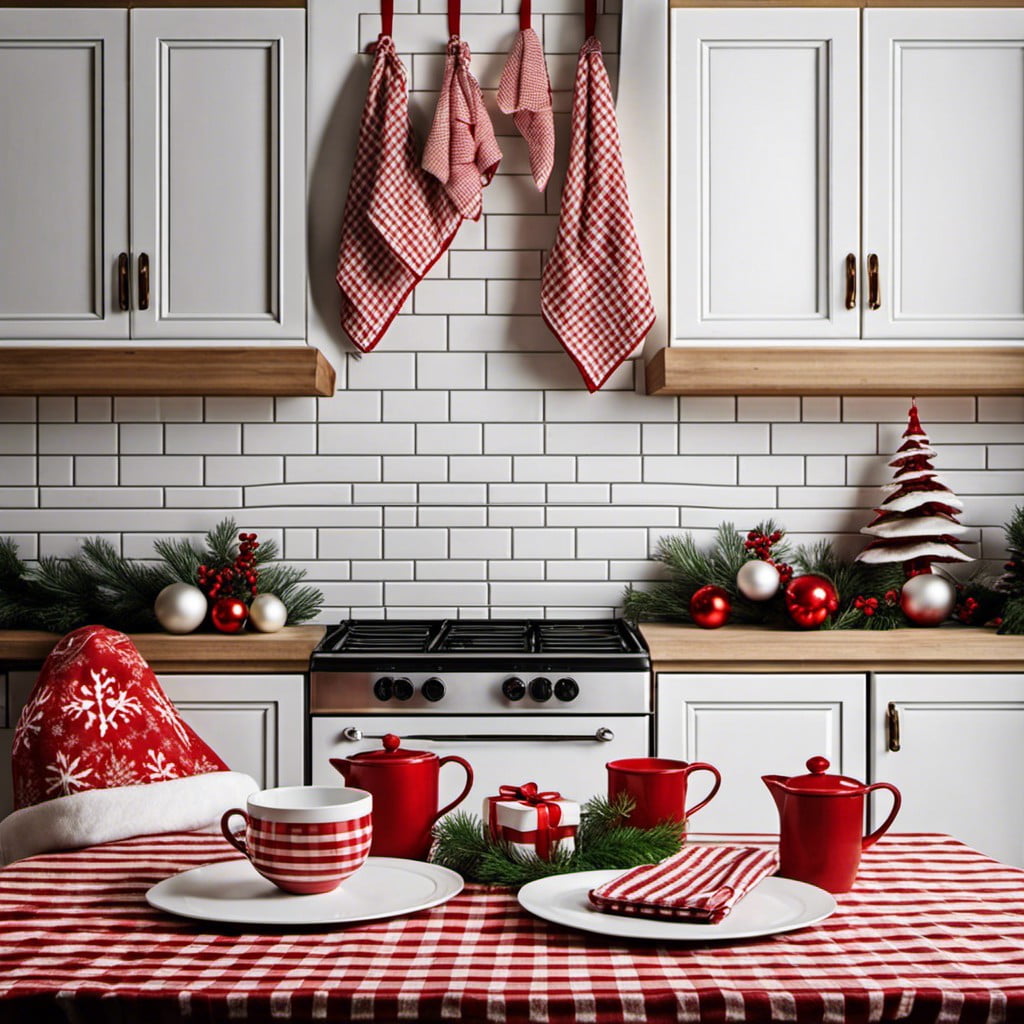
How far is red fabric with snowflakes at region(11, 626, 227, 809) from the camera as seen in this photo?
2.04 m

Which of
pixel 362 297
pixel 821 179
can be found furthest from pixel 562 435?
pixel 821 179

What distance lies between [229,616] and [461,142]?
145 cm

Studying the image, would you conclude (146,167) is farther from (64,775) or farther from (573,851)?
(573,851)

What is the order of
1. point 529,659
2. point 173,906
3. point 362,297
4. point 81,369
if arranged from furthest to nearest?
point 362,297 < point 81,369 < point 529,659 < point 173,906

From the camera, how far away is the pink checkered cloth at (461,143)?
3207 mm

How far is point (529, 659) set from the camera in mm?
2729

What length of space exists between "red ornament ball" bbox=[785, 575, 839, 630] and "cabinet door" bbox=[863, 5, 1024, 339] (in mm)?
687

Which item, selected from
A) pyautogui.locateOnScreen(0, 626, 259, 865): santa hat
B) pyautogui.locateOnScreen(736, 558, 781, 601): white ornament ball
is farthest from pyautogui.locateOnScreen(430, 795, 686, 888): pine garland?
pyautogui.locateOnScreen(736, 558, 781, 601): white ornament ball

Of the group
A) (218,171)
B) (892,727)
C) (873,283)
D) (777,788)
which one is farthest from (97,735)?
(873,283)

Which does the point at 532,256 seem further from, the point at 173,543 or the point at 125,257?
the point at 173,543

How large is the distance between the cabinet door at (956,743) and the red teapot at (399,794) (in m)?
Answer: 1.84

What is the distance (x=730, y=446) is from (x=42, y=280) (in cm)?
198

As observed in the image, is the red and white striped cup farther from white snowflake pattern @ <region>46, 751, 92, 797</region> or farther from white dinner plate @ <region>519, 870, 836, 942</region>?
white snowflake pattern @ <region>46, 751, 92, 797</region>

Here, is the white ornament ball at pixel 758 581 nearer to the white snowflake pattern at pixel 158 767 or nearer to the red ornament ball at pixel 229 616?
the red ornament ball at pixel 229 616
